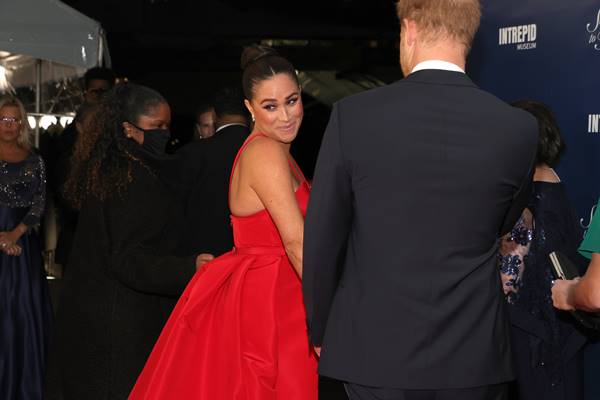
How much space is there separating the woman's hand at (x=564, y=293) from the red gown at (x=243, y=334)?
0.88m

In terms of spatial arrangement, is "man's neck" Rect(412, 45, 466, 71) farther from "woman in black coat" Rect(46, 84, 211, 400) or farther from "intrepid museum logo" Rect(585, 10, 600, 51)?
"intrepid museum logo" Rect(585, 10, 600, 51)

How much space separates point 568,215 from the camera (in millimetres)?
4055

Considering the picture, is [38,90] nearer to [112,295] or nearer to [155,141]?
[155,141]

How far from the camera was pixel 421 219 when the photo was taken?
96.3 inches

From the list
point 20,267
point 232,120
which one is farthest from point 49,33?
point 232,120

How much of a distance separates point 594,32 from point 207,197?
6.70 feet

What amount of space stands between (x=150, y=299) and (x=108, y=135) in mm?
640

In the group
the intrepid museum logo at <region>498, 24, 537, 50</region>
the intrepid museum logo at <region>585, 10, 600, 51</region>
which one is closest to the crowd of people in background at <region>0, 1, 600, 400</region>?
the intrepid museum logo at <region>585, 10, 600, 51</region>

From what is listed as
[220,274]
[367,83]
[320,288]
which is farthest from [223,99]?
[367,83]

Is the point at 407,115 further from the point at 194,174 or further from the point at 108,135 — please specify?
the point at 194,174

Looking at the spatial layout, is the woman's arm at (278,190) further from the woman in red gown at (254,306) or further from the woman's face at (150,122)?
the woman's face at (150,122)

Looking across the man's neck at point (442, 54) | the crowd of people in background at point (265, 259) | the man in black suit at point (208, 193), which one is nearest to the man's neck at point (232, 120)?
the man in black suit at point (208, 193)

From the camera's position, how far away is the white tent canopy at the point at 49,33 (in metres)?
6.17

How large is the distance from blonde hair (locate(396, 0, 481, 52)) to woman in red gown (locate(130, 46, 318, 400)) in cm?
88
